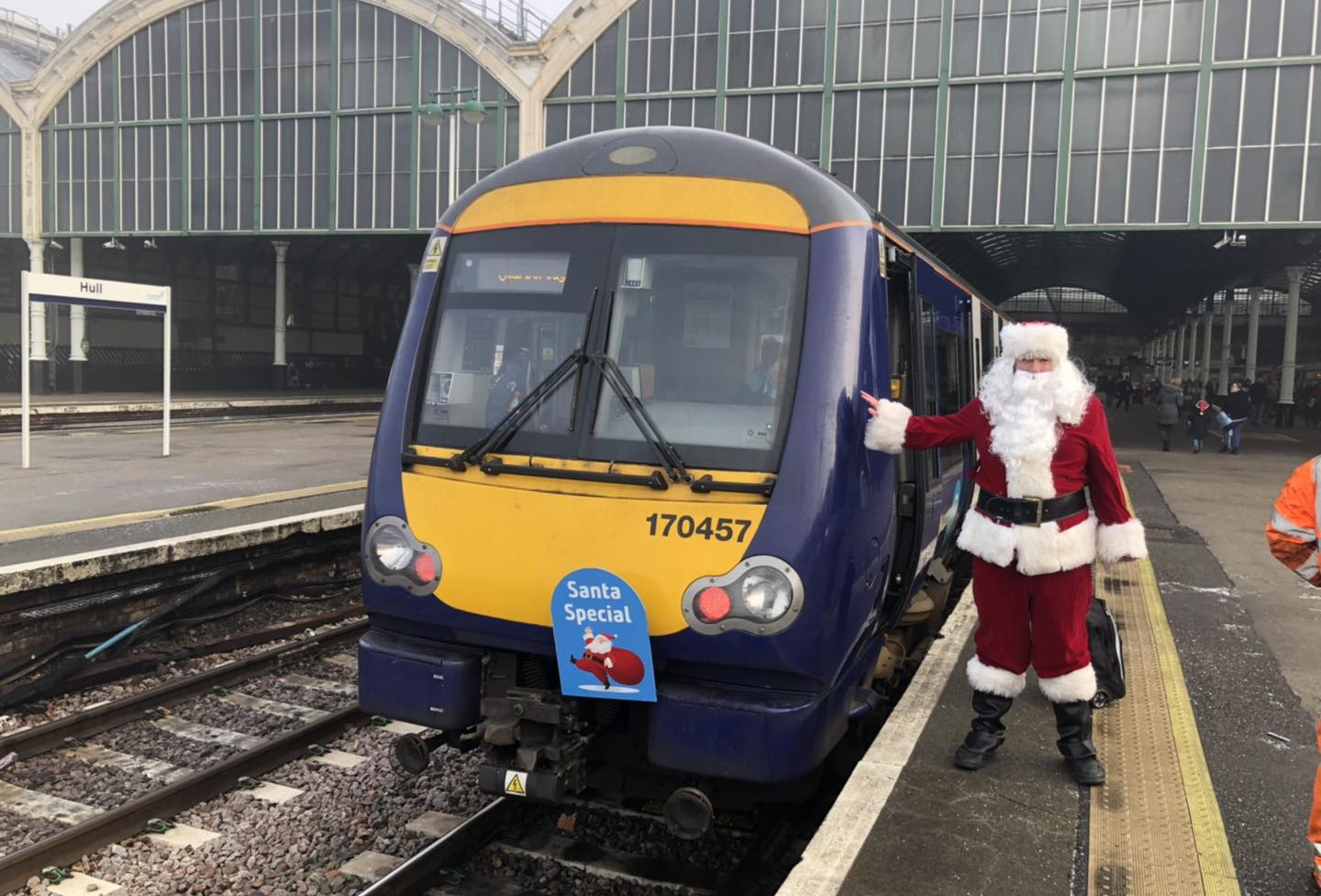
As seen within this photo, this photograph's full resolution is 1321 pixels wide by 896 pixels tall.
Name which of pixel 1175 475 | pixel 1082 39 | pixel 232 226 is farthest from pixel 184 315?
pixel 1175 475

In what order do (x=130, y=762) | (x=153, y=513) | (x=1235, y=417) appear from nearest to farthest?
(x=130, y=762) < (x=153, y=513) < (x=1235, y=417)

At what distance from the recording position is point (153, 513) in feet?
31.2

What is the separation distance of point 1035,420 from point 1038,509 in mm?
343

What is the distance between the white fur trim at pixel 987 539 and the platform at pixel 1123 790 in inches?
35.6

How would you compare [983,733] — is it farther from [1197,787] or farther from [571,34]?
[571,34]

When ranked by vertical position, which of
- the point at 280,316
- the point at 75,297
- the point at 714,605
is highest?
the point at 280,316

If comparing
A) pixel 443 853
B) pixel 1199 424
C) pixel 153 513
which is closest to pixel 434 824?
pixel 443 853

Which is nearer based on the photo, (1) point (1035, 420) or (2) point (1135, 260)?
(1) point (1035, 420)

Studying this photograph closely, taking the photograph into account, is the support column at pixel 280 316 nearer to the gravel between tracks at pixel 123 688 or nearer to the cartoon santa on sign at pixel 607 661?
the gravel between tracks at pixel 123 688

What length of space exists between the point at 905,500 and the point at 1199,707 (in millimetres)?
2131

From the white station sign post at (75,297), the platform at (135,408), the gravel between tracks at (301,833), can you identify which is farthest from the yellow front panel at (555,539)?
the platform at (135,408)

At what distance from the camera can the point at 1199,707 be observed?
5.27m

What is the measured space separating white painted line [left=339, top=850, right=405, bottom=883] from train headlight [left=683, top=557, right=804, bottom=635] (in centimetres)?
193

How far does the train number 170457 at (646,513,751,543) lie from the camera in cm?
365
